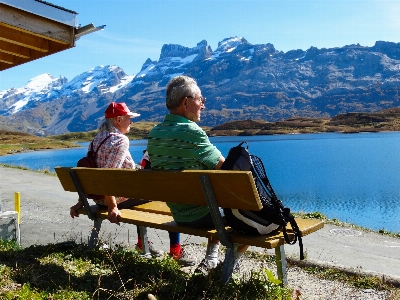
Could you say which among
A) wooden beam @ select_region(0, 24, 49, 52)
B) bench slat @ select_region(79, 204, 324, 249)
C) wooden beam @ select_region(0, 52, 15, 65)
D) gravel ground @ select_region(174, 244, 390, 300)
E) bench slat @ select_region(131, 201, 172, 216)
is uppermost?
wooden beam @ select_region(0, 24, 49, 52)

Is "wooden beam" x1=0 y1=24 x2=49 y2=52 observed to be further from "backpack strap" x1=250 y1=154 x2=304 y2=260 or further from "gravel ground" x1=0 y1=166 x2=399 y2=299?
"backpack strap" x1=250 y1=154 x2=304 y2=260

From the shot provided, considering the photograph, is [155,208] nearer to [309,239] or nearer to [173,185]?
[173,185]

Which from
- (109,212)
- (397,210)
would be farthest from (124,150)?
(397,210)

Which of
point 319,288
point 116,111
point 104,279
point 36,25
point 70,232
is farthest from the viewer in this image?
point 70,232

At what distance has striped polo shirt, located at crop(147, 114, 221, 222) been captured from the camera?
422 cm

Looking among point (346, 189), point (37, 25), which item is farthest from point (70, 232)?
point (346, 189)

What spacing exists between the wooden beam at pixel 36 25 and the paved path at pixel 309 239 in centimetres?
274

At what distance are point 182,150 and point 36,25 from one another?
318 centimetres

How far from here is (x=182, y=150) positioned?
4.27m

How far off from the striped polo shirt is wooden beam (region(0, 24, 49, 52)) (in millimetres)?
3326

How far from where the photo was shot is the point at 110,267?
500 centimetres

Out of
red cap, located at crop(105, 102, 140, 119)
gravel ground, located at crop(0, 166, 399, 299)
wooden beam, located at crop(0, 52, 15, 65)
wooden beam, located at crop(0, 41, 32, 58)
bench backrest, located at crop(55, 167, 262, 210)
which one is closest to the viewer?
bench backrest, located at crop(55, 167, 262, 210)

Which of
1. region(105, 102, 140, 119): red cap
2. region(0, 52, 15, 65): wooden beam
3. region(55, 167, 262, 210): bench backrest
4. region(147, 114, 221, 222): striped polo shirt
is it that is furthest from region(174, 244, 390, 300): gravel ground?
region(0, 52, 15, 65): wooden beam

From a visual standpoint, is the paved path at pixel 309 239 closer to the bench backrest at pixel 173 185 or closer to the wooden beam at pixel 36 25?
the bench backrest at pixel 173 185
